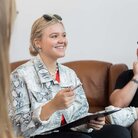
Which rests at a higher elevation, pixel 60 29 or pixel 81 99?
pixel 60 29

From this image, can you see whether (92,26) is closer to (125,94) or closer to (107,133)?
(125,94)

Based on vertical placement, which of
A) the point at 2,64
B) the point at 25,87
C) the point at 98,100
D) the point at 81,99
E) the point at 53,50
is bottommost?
the point at 98,100

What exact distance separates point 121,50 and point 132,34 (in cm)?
18

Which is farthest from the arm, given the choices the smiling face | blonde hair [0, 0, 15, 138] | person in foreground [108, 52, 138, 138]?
blonde hair [0, 0, 15, 138]

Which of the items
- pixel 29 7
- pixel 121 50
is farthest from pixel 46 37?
pixel 121 50

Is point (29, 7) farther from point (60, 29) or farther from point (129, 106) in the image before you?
point (129, 106)

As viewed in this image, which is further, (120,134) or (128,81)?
(128,81)

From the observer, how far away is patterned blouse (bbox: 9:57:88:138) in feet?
5.89

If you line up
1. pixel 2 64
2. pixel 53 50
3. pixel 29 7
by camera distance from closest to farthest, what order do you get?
pixel 2 64 → pixel 53 50 → pixel 29 7

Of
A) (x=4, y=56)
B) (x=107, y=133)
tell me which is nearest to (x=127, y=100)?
(x=107, y=133)

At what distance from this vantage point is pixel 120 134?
1906 millimetres

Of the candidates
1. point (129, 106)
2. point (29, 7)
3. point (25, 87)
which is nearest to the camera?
point (25, 87)

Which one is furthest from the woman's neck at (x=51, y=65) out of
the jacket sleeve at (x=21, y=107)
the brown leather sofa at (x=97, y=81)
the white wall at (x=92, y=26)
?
the white wall at (x=92, y=26)

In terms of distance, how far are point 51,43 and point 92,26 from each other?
3.45 feet
